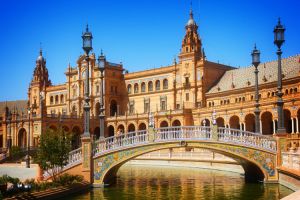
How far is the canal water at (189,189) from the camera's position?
2203 centimetres

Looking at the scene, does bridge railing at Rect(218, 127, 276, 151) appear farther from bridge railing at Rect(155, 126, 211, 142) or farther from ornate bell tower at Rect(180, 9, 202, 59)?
ornate bell tower at Rect(180, 9, 202, 59)

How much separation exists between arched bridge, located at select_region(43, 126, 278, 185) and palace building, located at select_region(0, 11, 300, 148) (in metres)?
25.2

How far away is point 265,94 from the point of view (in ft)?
192

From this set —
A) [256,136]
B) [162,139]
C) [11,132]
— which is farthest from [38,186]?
[11,132]

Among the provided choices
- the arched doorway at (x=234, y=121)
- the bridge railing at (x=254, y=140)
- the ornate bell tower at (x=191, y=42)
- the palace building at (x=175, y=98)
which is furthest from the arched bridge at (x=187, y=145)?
the ornate bell tower at (x=191, y=42)

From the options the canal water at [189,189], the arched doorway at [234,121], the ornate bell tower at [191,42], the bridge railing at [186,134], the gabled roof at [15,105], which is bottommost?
the canal water at [189,189]

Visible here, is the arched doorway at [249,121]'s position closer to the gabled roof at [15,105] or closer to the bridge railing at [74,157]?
the bridge railing at [74,157]

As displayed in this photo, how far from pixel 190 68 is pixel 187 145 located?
4550 cm

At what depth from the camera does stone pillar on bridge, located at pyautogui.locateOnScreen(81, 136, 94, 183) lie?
24453 mm

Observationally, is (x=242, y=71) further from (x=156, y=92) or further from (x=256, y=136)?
(x=256, y=136)

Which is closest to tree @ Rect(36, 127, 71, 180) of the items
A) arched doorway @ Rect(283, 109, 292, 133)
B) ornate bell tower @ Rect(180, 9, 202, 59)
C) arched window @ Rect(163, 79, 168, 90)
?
arched doorway @ Rect(283, 109, 292, 133)

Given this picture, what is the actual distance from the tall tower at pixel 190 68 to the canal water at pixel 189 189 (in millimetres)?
37885

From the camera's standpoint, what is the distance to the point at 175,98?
236 ft

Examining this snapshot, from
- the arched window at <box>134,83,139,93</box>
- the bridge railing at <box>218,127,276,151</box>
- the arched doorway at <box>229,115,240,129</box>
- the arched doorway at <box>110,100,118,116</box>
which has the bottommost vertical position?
the bridge railing at <box>218,127,276,151</box>
